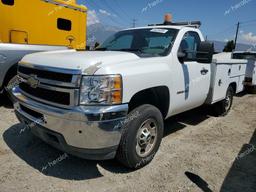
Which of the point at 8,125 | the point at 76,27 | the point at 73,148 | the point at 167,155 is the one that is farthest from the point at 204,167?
the point at 76,27

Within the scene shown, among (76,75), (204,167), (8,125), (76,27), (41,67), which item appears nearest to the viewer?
(76,75)

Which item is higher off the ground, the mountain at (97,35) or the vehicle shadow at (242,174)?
the mountain at (97,35)

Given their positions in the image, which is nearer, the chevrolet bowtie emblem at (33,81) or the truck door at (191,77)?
the chevrolet bowtie emblem at (33,81)

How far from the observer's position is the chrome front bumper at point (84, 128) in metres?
2.59

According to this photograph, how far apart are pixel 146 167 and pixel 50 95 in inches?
63.7

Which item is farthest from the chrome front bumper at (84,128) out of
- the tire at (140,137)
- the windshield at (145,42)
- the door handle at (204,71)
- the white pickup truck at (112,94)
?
the door handle at (204,71)

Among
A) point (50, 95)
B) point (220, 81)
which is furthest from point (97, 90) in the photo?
point (220, 81)

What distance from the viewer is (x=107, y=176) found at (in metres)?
3.16

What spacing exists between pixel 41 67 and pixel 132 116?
1249 mm

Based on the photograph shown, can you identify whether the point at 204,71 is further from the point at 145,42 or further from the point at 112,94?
the point at 112,94

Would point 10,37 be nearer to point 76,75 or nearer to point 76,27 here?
point 76,27

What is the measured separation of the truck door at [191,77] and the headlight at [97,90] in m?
1.50

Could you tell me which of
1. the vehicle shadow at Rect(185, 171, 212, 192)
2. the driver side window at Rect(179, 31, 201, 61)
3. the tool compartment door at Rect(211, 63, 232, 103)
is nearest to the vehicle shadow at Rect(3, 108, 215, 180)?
the vehicle shadow at Rect(185, 171, 212, 192)

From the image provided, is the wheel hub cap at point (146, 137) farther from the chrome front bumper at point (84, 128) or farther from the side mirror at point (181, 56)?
the side mirror at point (181, 56)
